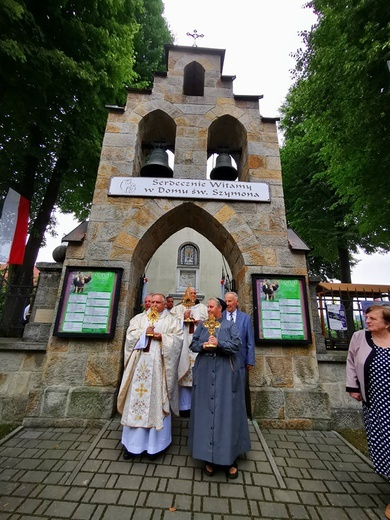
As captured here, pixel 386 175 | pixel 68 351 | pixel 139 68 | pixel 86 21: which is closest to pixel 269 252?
pixel 68 351

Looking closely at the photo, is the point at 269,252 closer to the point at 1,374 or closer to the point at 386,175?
the point at 386,175

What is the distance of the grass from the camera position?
351 cm

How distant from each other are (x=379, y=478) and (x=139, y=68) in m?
12.8

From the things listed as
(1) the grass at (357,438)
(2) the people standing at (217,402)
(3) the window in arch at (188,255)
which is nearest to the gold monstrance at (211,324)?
(2) the people standing at (217,402)

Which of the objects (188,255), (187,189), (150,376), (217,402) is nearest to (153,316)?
(150,376)

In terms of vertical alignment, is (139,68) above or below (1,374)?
above

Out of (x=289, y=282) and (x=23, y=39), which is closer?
(x=289, y=282)

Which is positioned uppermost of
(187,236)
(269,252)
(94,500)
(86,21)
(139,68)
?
(139,68)

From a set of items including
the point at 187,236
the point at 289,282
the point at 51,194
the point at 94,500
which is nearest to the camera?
the point at 94,500

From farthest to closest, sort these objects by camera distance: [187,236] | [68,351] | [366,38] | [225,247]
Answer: [187,236]
[225,247]
[366,38]
[68,351]

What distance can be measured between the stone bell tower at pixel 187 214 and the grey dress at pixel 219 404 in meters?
1.34

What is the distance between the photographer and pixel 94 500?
91.8 inches

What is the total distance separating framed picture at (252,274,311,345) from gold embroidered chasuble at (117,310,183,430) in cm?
159

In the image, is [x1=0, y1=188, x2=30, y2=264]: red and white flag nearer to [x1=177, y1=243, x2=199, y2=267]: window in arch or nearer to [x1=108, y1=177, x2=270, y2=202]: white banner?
[x1=108, y1=177, x2=270, y2=202]: white banner
